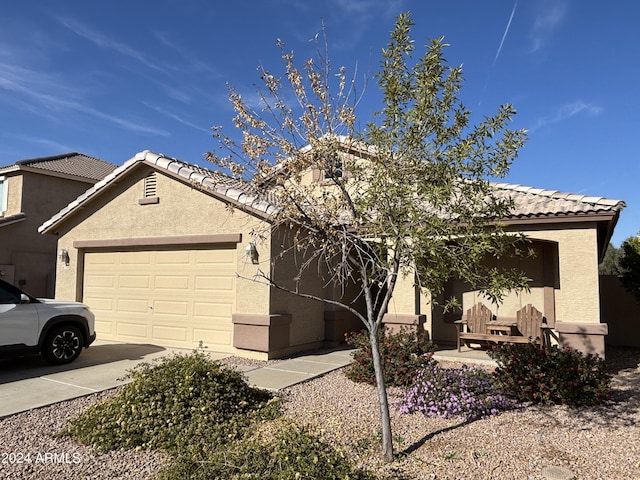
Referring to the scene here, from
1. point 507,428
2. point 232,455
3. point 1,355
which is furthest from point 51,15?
point 507,428

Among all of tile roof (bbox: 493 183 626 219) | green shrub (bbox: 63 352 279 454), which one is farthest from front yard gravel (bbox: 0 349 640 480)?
tile roof (bbox: 493 183 626 219)

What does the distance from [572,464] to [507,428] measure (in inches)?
41.2

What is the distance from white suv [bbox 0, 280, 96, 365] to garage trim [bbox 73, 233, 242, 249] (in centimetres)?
230

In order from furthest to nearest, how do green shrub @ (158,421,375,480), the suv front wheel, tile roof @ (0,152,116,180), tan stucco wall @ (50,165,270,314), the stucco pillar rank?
tile roof @ (0,152,116,180) → the stucco pillar → tan stucco wall @ (50,165,270,314) → the suv front wheel → green shrub @ (158,421,375,480)

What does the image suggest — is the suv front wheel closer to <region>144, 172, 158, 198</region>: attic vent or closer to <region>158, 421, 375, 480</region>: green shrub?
<region>144, 172, 158, 198</region>: attic vent

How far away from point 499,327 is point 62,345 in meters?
9.17

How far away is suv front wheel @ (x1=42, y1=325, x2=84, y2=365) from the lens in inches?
350

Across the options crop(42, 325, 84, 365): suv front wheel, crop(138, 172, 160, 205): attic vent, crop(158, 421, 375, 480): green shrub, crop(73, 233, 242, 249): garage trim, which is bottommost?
crop(158, 421, 375, 480): green shrub

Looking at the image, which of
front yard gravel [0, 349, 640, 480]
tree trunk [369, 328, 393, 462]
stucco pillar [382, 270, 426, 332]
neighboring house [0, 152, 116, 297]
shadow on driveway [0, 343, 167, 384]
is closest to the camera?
front yard gravel [0, 349, 640, 480]

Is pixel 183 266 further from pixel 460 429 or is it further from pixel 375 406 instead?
pixel 460 429

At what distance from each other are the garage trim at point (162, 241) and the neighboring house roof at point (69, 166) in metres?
7.87

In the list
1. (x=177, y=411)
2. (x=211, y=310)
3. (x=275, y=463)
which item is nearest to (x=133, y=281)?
(x=211, y=310)

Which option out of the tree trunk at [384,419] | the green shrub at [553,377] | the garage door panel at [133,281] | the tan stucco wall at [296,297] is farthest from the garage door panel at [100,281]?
the green shrub at [553,377]

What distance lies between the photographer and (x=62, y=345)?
30.0ft
